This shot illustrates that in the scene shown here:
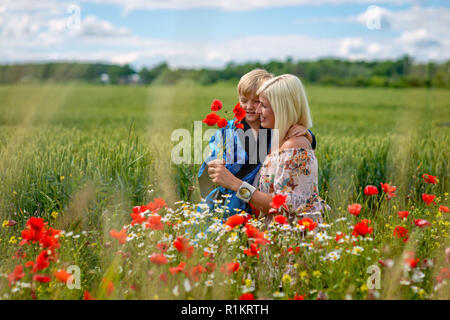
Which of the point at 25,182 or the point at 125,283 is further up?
the point at 25,182

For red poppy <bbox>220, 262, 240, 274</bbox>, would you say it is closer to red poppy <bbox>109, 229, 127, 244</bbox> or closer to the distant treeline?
red poppy <bbox>109, 229, 127, 244</bbox>

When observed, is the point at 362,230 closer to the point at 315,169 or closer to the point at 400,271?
the point at 400,271

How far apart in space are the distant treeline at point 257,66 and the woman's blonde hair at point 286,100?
67 cm

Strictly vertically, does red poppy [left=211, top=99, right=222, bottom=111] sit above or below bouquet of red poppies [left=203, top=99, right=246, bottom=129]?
above

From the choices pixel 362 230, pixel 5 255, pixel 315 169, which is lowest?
pixel 5 255

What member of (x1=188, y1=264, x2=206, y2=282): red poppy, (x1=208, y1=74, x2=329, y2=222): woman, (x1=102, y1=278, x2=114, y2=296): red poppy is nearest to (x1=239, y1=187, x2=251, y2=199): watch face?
(x1=208, y1=74, x2=329, y2=222): woman

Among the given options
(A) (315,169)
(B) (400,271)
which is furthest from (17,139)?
(B) (400,271)

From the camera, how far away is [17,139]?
452 cm

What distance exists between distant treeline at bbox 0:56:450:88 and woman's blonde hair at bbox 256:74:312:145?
2.18 feet

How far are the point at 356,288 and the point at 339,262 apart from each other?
0.16 m

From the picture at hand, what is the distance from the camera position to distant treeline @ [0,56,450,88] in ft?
13.9

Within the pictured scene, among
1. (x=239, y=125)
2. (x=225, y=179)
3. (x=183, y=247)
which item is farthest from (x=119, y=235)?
(x=239, y=125)
